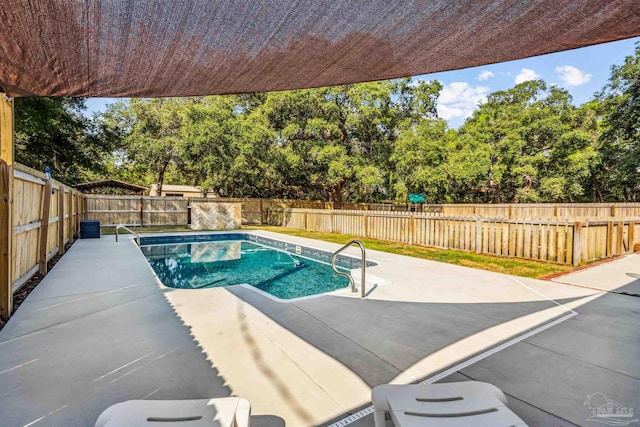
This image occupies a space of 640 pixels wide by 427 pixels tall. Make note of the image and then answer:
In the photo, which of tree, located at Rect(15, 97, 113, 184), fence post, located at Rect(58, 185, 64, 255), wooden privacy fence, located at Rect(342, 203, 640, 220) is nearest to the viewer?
fence post, located at Rect(58, 185, 64, 255)

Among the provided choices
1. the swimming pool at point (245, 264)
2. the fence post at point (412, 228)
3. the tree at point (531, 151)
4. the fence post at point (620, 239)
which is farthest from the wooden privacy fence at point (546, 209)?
the swimming pool at point (245, 264)

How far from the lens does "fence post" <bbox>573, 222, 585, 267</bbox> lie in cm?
646

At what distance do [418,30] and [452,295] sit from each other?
3.70m

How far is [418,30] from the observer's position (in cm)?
178

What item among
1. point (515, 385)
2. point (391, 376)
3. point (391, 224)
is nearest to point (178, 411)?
point (391, 376)

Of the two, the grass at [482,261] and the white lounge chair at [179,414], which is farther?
the grass at [482,261]

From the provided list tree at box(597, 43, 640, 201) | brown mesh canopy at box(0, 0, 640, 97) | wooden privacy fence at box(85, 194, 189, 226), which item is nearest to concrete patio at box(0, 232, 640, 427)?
brown mesh canopy at box(0, 0, 640, 97)

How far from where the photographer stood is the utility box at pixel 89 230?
10.6 meters

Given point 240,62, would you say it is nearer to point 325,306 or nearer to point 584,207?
point 325,306

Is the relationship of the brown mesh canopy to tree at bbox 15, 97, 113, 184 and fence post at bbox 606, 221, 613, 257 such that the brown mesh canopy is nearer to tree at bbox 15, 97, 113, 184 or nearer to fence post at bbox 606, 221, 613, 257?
fence post at bbox 606, 221, 613, 257

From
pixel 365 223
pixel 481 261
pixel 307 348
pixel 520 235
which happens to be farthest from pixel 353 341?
pixel 365 223

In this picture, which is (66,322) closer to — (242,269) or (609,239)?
(242,269)

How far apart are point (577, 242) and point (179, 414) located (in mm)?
7535
